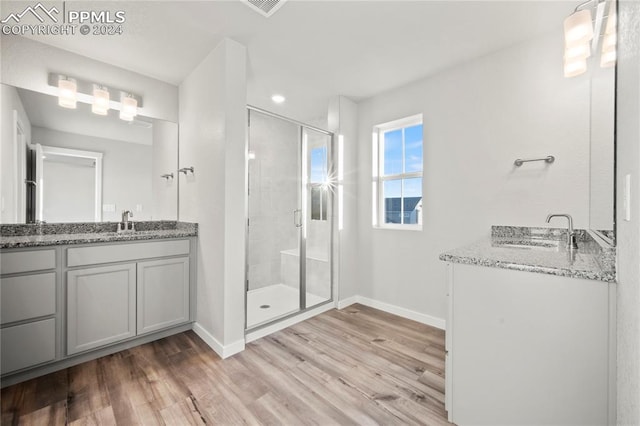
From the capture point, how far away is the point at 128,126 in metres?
2.68

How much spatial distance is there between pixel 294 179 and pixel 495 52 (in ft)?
7.34

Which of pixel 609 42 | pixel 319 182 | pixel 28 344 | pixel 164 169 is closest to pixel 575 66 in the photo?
pixel 609 42

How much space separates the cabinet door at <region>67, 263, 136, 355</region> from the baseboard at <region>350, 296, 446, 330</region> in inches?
93.7

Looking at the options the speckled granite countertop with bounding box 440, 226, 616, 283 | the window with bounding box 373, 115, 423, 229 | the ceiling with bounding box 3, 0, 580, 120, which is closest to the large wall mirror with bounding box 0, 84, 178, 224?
the ceiling with bounding box 3, 0, 580, 120

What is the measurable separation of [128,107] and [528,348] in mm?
3505

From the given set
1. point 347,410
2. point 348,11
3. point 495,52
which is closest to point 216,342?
point 347,410

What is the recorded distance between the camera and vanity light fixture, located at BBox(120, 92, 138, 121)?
2588 millimetres

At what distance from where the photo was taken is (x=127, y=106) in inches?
102

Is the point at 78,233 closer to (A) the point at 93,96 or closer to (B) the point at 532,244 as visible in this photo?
(A) the point at 93,96

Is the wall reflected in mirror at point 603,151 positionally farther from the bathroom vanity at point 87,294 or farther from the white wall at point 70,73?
the white wall at point 70,73

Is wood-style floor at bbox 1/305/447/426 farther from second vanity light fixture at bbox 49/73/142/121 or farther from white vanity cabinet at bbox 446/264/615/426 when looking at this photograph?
second vanity light fixture at bbox 49/73/142/121

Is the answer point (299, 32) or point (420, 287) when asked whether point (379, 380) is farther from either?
point (299, 32)

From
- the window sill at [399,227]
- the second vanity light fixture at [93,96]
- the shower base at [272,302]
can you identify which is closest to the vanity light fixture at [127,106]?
the second vanity light fixture at [93,96]

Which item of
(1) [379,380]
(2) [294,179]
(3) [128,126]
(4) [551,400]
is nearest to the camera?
(4) [551,400]
